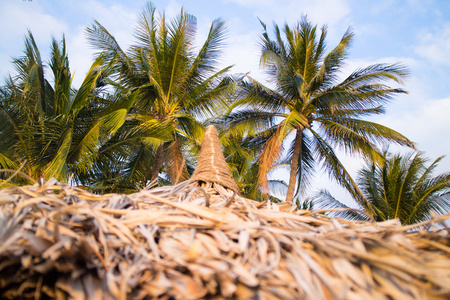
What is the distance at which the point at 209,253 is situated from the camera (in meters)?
0.82

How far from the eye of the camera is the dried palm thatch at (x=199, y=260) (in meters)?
0.70

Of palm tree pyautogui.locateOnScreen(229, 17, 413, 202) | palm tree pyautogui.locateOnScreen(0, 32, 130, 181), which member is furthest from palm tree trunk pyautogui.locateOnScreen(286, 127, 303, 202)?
palm tree pyautogui.locateOnScreen(0, 32, 130, 181)

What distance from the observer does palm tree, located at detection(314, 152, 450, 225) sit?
9.27 m

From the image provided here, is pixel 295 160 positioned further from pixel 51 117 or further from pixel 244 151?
pixel 51 117

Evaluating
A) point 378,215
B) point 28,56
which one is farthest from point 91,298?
point 378,215

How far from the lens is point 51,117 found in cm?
574

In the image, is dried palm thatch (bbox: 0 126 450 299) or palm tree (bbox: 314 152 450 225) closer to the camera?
dried palm thatch (bbox: 0 126 450 299)

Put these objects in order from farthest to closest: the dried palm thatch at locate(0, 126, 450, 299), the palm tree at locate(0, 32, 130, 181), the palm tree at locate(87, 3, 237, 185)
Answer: the palm tree at locate(87, 3, 237, 185) < the palm tree at locate(0, 32, 130, 181) < the dried palm thatch at locate(0, 126, 450, 299)

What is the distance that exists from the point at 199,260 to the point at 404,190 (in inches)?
438

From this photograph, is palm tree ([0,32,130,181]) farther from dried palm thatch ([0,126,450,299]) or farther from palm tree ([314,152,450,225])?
palm tree ([314,152,450,225])

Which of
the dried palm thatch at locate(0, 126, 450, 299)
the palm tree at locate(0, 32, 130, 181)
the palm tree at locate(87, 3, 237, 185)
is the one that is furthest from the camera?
the palm tree at locate(87, 3, 237, 185)

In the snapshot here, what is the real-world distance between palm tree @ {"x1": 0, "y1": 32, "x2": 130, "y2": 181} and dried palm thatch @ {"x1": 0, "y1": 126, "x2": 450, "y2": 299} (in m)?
4.62

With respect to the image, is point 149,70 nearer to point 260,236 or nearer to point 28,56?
point 28,56

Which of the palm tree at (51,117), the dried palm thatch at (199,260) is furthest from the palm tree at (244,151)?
the dried palm thatch at (199,260)
